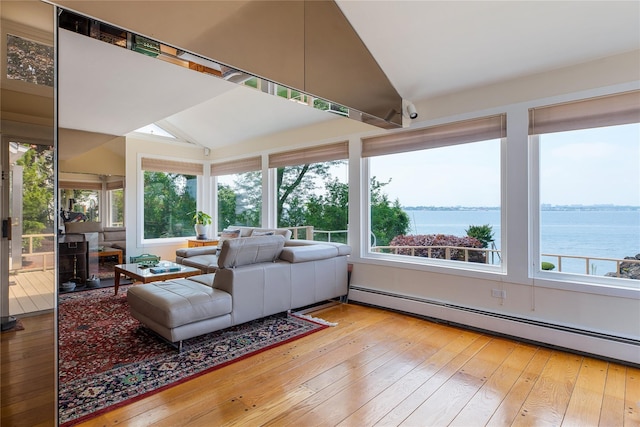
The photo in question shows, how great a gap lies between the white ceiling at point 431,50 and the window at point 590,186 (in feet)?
1.55

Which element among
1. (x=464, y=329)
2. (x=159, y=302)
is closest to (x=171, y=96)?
(x=159, y=302)

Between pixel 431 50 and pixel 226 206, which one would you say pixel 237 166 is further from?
pixel 431 50

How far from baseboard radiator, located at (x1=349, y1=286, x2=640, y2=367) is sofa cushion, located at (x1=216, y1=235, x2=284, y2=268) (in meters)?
1.44

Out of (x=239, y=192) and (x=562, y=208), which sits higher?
(x=239, y=192)

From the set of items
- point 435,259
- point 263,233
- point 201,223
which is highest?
point 201,223

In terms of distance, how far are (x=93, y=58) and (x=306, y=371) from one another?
3.06 m

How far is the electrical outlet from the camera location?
10.4ft

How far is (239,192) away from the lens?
646 cm

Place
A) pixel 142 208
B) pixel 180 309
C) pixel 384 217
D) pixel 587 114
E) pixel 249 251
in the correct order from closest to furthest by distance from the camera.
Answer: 1. pixel 180 309
2. pixel 587 114
3. pixel 249 251
4. pixel 384 217
5. pixel 142 208

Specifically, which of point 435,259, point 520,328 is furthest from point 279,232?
point 520,328

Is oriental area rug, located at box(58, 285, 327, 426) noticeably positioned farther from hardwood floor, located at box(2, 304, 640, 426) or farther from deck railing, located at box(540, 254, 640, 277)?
deck railing, located at box(540, 254, 640, 277)

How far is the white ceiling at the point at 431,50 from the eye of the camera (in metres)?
2.35

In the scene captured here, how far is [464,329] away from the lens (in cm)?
332

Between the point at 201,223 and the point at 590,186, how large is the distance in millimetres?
6026
